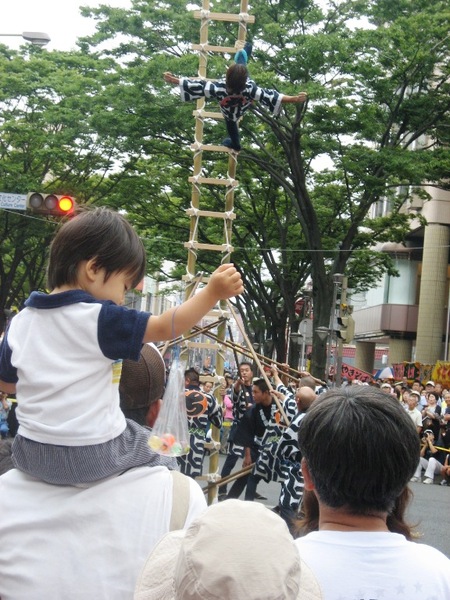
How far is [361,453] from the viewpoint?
2.32 m

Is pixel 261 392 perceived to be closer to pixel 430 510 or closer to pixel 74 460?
pixel 430 510

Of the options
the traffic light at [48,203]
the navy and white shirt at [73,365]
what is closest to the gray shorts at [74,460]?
the navy and white shirt at [73,365]

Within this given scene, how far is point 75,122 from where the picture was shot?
2356 cm

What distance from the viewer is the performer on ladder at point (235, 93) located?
7.82 m

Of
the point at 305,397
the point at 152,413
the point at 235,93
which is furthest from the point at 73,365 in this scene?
the point at 235,93

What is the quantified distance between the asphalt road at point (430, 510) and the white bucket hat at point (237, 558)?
325 inches

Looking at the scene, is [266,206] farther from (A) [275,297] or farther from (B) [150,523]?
(B) [150,523]

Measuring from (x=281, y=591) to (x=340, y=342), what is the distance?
24.0 meters

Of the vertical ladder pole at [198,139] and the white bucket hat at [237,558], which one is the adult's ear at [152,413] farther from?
the vertical ladder pole at [198,139]

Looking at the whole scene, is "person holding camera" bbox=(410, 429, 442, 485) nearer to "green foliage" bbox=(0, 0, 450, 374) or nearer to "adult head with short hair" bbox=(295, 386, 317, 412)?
"green foliage" bbox=(0, 0, 450, 374)

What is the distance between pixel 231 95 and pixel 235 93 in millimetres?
60

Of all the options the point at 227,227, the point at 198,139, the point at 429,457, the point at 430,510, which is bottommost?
the point at 430,510

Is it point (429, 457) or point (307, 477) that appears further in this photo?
point (429, 457)

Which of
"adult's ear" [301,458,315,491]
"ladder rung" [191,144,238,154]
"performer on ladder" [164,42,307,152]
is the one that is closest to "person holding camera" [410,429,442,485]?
"ladder rung" [191,144,238,154]
